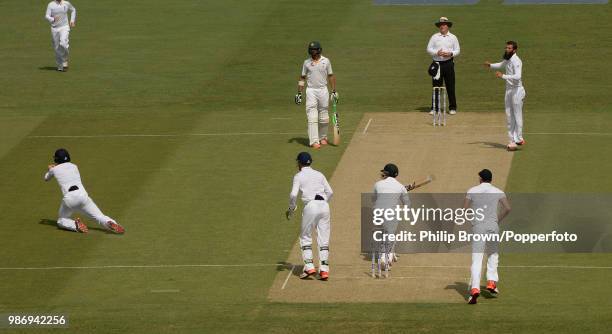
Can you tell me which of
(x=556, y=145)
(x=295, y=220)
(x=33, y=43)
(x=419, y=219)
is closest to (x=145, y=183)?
(x=295, y=220)

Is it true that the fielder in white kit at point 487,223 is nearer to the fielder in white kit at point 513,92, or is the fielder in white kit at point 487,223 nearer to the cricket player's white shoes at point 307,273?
the cricket player's white shoes at point 307,273

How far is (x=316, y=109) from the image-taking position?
1345 inches

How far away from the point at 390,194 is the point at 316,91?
29.0 ft

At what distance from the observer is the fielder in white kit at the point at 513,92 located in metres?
33.1

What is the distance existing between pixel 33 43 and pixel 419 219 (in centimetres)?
2200

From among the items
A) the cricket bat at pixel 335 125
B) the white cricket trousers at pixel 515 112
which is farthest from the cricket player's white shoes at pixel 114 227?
the white cricket trousers at pixel 515 112

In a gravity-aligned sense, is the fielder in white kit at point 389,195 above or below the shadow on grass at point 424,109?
above

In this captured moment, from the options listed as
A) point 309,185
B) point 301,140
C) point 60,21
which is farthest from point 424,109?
point 309,185

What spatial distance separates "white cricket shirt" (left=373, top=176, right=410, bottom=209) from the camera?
25.6m

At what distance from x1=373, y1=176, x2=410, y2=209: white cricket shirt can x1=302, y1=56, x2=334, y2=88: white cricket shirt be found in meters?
8.46

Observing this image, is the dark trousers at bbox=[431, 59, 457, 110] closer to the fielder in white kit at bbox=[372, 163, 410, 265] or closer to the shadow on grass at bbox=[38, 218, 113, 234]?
the shadow on grass at bbox=[38, 218, 113, 234]

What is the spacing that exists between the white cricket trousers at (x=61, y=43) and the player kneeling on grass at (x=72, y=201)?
534 inches

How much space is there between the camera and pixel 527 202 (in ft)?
98.5

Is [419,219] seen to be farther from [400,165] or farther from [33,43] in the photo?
[33,43]
